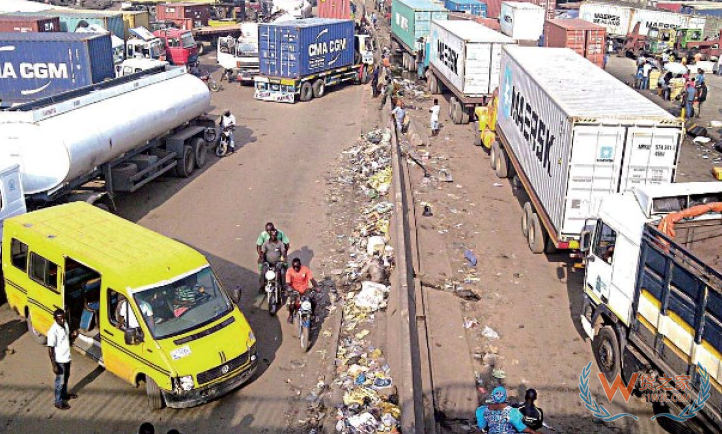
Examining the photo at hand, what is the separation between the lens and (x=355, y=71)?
106ft

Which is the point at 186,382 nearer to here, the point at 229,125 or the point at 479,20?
the point at 229,125

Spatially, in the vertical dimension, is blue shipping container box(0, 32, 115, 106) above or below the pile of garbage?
above

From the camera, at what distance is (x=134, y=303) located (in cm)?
853

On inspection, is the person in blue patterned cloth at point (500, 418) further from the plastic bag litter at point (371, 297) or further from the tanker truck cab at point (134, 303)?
the plastic bag litter at point (371, 297)

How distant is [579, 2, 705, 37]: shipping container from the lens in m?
43.4

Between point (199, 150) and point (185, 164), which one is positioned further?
point (199, 150)

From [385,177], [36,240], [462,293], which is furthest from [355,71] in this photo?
[36,240]

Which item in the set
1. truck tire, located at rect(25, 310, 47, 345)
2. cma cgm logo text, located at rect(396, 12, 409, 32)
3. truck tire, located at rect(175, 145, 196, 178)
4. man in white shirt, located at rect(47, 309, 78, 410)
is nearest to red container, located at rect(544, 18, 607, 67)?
cma cgm logo text, located at rect(396, 12, 409, 32)

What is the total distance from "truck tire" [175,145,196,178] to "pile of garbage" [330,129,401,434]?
390 cm

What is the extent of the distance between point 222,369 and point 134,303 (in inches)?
52.0

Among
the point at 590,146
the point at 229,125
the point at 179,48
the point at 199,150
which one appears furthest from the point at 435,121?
the point at 179,48

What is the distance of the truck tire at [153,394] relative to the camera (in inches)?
334

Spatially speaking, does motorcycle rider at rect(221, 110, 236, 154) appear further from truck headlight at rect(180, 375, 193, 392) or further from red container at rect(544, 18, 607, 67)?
red container at rect(544, 18, 607, 67)

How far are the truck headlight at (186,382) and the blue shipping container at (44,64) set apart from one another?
14.4 metres
